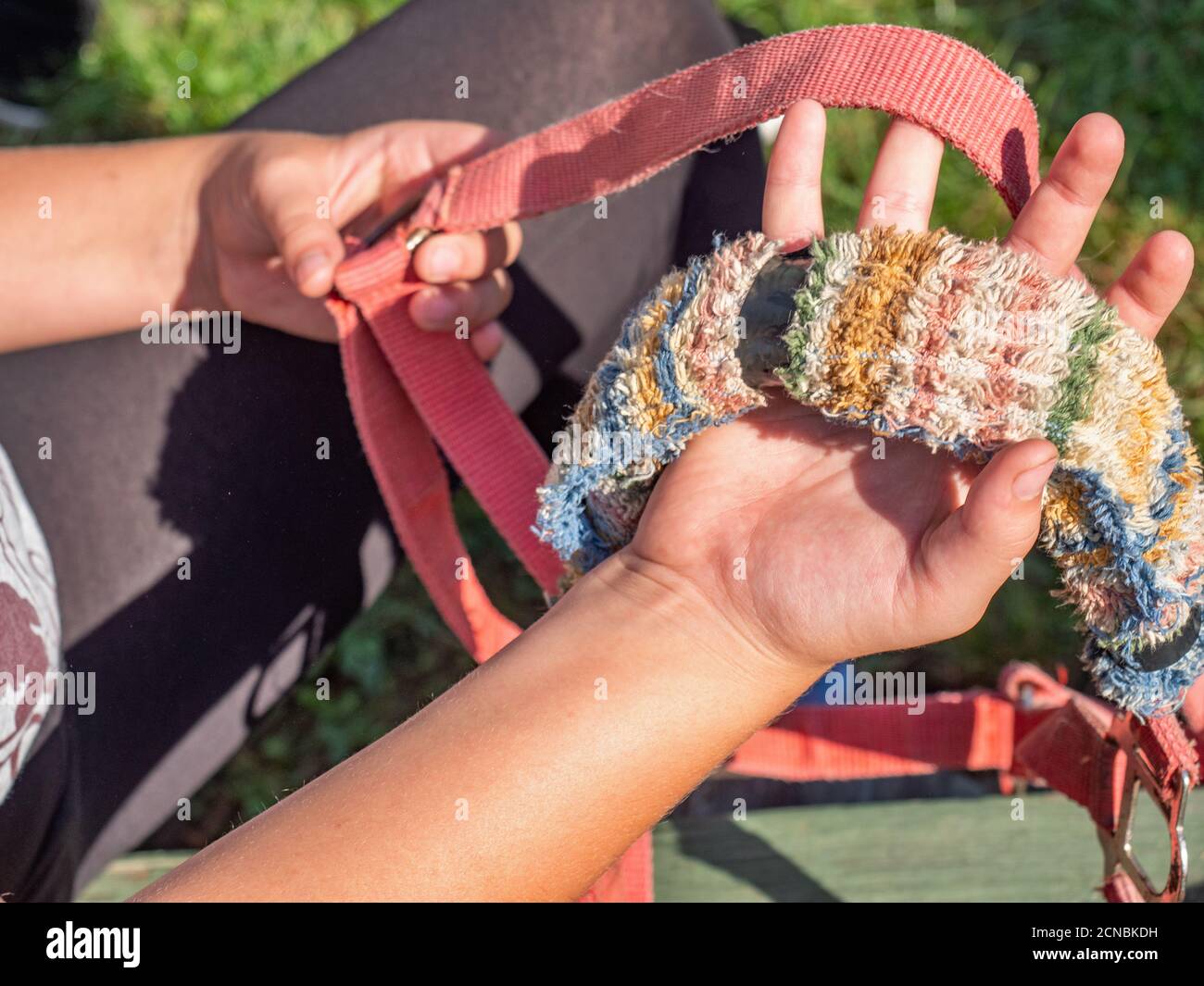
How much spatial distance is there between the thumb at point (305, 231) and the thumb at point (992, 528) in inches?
24.2

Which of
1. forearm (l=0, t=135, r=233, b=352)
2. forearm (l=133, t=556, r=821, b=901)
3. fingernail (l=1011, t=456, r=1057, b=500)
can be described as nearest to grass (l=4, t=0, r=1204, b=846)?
forearm (l=0, t=135, r=233, b=352)

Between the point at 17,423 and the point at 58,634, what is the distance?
255 millimetres

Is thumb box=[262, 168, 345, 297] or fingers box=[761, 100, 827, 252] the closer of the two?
fingers box=[761, 100, 827, 252]

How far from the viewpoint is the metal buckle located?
827 millimetres

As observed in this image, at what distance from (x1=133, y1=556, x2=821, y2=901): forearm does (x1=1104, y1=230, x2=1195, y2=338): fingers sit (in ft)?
1.21

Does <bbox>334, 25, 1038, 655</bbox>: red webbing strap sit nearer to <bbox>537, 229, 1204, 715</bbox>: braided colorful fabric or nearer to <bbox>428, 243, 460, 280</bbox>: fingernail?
<bbox>428, 243, 460, 280</bbox>: fingernail

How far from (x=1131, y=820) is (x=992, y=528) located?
465 millimetres

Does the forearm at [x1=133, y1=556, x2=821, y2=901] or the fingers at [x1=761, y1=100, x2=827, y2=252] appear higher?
the fingers at [x1=761, y1=100, x2=827, y2=252]

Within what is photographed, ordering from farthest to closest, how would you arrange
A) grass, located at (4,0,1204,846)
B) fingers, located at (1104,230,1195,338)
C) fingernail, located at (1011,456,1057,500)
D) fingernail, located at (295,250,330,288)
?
grass, located at (4,0,1204,846), fingernail, located at (295,250,330,288), fingers, located at (1104,230,1195,338), fingernail, located at (1011,456,1057,500)

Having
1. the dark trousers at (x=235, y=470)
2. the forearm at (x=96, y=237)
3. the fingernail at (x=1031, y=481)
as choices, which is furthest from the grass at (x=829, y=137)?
the fingernail at (x=1031, y=481)

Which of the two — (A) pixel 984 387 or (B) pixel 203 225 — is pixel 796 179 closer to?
(A) pixel 984 387

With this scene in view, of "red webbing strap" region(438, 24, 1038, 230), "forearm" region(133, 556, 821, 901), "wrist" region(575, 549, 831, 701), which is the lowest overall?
"forearm" region(133, 556, 821, 901)

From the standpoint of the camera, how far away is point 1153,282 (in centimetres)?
74

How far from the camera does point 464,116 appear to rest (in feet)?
3.94
